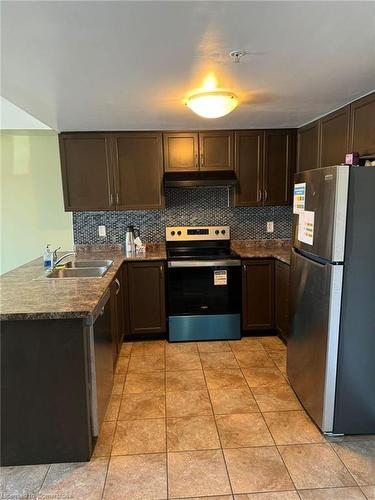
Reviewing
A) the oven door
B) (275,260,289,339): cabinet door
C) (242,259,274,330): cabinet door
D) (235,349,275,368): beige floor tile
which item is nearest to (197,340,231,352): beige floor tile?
the oven door

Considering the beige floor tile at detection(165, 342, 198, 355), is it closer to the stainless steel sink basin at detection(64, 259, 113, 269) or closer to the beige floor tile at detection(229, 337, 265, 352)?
the beige floor tile at detection(229, 337, 265, 352)

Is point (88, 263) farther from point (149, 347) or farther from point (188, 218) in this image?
point (188, 218)

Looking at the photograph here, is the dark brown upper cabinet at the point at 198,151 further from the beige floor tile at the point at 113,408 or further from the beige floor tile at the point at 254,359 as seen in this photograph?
the beige floor tile at the point at 113,408

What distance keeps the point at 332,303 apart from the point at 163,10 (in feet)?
5.45

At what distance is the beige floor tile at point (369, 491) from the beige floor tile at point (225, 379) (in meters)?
1.06

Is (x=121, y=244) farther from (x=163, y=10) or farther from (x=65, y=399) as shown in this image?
(x=163, y=10)

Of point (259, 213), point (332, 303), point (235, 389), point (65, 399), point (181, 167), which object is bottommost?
point (235, 389)

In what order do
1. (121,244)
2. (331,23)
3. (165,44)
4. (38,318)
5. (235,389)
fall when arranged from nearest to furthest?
(331,23), (165,44), (38,318), (235,389), (121,244)

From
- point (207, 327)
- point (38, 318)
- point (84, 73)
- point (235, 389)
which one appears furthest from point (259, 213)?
point (38, 318)

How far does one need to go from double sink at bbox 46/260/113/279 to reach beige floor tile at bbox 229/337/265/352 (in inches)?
57.2

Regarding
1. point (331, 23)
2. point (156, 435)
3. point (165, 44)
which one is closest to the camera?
point (331, 23)

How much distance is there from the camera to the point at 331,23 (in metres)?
1.45

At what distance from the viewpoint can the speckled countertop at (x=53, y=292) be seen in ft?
5.88

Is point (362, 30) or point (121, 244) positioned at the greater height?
point (362, 30)
